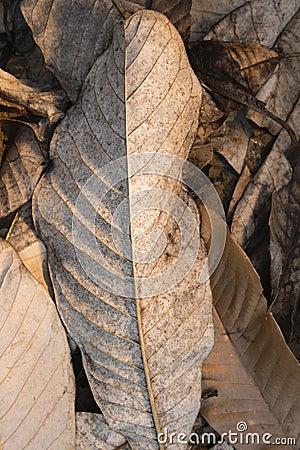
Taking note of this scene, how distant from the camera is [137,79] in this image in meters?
2.07

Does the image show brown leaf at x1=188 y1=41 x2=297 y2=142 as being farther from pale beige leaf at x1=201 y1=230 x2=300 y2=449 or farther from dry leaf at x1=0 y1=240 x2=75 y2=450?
dry leaf at x1=0 y1=240 x2=75 y2=450

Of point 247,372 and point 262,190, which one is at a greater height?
point 262,190

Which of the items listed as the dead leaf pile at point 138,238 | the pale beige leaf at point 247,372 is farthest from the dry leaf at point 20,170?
the pale beige leaf at point 247,372

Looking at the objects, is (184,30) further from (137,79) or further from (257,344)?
(257,344)

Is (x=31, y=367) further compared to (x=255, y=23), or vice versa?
(x=255, y=23)

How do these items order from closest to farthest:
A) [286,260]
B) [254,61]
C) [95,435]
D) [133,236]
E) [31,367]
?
1. [133,236]
2. [31,367]
3. [95,435]
4. [254,61]
5. [286,260]

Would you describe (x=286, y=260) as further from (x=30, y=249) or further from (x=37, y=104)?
(x=37, y=104)

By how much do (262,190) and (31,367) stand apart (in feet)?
3.95

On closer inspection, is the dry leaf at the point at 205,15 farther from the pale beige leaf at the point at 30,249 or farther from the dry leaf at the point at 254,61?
the pale beige leaf at the point at 30,249

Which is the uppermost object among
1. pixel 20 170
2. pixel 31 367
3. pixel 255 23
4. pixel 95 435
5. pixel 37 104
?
pixel 255 23

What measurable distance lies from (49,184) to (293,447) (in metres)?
1.40

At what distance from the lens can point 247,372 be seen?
244 cm

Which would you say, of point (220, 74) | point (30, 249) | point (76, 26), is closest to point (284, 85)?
point (220, 74)

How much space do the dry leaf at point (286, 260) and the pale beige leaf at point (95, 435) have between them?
0.81 meters
